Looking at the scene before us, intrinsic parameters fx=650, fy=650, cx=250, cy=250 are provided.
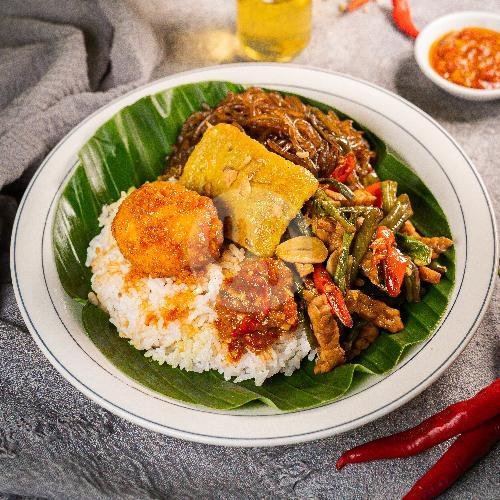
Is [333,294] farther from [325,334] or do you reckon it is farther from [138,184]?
[138,184]

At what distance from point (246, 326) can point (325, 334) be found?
444 mm

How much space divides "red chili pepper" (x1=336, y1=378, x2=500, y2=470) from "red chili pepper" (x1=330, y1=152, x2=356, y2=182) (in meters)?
1.53

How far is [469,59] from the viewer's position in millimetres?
4867

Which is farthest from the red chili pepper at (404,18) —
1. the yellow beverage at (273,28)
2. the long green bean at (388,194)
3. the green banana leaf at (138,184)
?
the long green bean at (388,194)

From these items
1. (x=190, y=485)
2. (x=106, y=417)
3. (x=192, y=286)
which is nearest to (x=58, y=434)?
(x=106, y=417)

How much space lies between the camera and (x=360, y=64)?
528 cm

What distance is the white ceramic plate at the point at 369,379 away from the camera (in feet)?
10.1

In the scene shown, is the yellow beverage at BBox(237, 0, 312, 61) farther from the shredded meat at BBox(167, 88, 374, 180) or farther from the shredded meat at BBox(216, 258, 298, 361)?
the shredded meat at BBox(216, 258, 298, 361)

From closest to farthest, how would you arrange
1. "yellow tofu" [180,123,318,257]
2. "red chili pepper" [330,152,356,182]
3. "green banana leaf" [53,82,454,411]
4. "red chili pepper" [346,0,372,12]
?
"green banana leaf" [53,82,454,411]
"yellow tofu" [180,123,318,257]
"red chili pepper" [330,152,356,182]
"red chili pepper" [346,0,372,12]

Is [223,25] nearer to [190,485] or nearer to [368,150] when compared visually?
[368,150]

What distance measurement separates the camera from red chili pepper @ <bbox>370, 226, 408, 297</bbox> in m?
3.49

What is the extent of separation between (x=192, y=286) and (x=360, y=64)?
2.63 m

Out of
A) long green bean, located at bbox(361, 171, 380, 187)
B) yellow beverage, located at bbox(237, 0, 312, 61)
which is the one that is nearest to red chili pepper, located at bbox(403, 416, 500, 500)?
long green bean, located at bbox(361, 171, 380, 187)

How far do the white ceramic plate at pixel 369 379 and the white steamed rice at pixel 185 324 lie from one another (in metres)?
0.29
